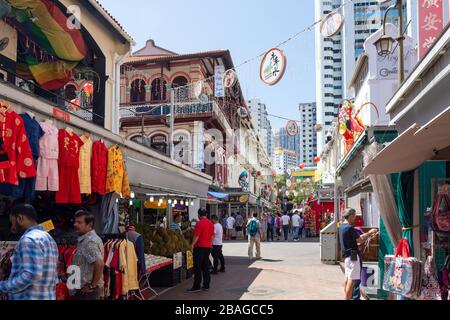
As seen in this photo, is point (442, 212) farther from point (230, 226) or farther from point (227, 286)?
point (230, 226)

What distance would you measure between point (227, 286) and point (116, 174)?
168 inches

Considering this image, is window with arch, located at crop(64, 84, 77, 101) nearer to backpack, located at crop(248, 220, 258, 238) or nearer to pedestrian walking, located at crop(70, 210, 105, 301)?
backpack, located at crop(248, 220, 258, 238)

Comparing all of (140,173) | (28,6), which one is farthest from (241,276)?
(28,6)

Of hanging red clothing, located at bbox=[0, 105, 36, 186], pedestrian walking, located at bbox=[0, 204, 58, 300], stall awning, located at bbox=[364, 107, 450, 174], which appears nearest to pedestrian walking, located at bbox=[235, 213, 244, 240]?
Answer: stall awning, located at bbox=[364, 107, 450, 174]

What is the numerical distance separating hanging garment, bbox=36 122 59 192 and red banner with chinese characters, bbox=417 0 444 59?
6071mm

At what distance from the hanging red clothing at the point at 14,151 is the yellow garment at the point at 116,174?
2.30 m

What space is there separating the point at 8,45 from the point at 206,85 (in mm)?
20820

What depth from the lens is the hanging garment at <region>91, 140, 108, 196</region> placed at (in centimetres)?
820

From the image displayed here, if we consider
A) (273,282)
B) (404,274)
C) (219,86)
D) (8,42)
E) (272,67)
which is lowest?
(273,282)

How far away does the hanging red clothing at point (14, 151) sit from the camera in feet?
19.1

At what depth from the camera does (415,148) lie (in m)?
6.36

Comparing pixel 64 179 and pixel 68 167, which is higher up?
pixel 68 167

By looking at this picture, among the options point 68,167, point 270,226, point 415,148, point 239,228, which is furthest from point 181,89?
point 415,148

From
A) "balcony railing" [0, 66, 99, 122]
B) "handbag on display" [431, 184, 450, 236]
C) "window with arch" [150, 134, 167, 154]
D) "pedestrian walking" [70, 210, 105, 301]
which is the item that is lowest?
"pedestrian walking" [70, 210, 105, 301]
